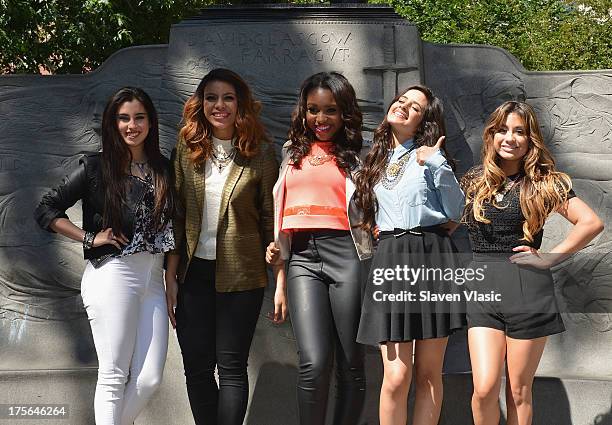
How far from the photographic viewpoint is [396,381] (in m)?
3.98

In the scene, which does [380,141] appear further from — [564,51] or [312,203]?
[564,51]

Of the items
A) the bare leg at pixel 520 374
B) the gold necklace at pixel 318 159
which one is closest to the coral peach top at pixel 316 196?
the gold necklace at pixel 318 159

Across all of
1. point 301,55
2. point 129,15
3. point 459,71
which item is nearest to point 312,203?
point 301,55

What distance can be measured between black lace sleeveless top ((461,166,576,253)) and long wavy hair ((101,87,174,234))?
1.44m

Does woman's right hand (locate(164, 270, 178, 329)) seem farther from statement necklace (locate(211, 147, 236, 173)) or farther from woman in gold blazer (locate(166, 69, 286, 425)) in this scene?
statement necklace (locate(211, 147, 236, 173))

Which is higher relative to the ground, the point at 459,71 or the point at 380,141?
the point at 459,71

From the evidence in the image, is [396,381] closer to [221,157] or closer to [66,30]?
[221,157]

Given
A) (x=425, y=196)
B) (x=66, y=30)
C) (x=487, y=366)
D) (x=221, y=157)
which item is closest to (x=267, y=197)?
(x=221, y=157)

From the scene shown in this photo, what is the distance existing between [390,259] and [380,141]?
552 millimetres

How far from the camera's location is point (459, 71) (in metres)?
5.78

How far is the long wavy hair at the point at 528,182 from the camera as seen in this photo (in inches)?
157

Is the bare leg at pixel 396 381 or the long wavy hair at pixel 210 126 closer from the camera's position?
the bare leg at pixel 396 381

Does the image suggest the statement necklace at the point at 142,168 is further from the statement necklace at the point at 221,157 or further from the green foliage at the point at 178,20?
the green foliage at the point at 178,20

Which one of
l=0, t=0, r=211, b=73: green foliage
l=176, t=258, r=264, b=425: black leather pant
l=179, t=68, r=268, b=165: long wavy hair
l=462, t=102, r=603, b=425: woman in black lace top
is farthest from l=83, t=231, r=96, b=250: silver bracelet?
l=0, t=0, r=211, b=73: green foliage
